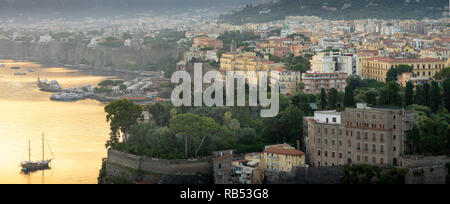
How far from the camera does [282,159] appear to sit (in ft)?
47.0

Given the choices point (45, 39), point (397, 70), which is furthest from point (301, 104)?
point (45, 39)

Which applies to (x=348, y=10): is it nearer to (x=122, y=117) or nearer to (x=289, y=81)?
(x=289, y=81)

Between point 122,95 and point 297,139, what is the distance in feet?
40.4

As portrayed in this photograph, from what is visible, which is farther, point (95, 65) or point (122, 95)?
point (95, 65)

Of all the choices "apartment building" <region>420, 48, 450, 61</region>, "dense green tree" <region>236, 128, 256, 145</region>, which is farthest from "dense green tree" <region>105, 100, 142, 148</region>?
"apartment building" <region>420, 48, 450, 61</region>

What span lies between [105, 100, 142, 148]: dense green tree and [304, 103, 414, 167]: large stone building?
3635 mm

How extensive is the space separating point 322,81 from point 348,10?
29934 millimetres

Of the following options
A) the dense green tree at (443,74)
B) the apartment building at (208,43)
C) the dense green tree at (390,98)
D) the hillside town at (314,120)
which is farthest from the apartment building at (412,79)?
the apartment building at (208,43)

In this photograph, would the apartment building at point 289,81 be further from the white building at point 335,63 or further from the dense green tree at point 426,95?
the dense green tree at point 426,95

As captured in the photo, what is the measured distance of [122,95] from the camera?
2736cm

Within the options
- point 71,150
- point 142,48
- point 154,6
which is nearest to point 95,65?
point 142,48

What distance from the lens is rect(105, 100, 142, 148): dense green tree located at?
54.2 ft
